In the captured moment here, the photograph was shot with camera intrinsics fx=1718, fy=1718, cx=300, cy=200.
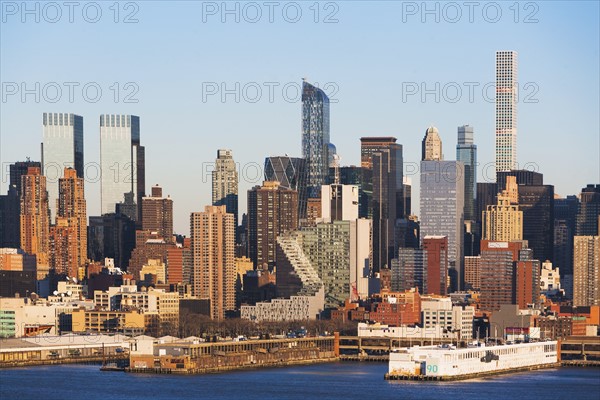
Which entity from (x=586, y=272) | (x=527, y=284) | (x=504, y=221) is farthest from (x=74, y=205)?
(x=527, y=284)

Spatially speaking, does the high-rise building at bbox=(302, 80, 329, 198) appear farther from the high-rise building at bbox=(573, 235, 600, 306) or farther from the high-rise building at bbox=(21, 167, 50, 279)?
the high-rise building at bbox=(573, 235, 600, 306)

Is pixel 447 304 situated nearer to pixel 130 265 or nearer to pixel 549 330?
pixel 549 330

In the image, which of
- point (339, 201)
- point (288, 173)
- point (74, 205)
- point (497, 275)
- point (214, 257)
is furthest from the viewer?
point (288, 173)

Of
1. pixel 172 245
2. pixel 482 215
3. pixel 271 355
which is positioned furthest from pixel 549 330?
pixel 482 215

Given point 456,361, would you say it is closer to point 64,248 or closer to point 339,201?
point 339,201

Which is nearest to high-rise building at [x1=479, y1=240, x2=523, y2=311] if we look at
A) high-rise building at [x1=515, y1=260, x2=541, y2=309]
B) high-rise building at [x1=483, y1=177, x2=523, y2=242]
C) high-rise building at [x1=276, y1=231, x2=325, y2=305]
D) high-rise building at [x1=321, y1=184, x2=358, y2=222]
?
high-rise building at [x1=515, y1=260, x2=541, y2=309]

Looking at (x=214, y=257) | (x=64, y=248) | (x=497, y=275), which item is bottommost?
(x=497, y=275)
